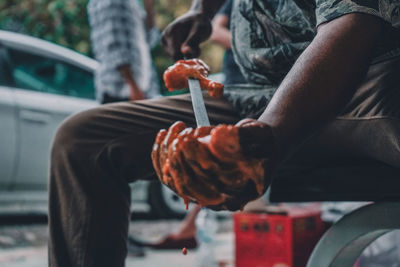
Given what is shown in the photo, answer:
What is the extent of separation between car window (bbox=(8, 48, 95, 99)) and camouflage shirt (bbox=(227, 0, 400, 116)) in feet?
10.2

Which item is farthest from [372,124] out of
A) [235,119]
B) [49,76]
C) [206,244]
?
[49,76]

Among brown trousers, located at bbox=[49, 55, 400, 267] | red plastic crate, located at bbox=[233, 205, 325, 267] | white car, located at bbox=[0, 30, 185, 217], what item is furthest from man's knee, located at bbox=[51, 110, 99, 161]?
white car, located at bbox=[0, 30, 185, 217]

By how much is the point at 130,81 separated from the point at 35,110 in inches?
45.6

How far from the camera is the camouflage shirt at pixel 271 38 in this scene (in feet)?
2.96

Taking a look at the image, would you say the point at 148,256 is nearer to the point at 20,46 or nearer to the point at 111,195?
the point at 20,46

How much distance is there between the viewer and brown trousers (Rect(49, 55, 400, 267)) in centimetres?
89

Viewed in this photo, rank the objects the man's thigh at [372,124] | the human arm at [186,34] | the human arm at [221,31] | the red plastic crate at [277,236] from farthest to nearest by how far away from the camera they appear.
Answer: the human arm at [221,31] → the red plastic crate at [277,236] → the human arm at [186,34] → the man's thigh at [372,124]

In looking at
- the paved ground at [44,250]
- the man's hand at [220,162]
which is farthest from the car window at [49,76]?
the man's hand at [220,162]

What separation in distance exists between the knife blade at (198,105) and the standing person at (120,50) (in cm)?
215

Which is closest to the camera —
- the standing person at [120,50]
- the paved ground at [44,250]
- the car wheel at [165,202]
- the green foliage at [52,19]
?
the paved ground at [44,250]

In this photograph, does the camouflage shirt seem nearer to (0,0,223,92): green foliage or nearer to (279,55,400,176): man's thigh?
(279,55,400,176): man's thigh

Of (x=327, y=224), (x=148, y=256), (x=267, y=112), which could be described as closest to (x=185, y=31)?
(x=267, y=112)

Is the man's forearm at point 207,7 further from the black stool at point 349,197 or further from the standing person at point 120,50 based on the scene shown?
the standing person at point 120,50

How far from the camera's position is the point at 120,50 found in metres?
2.92
